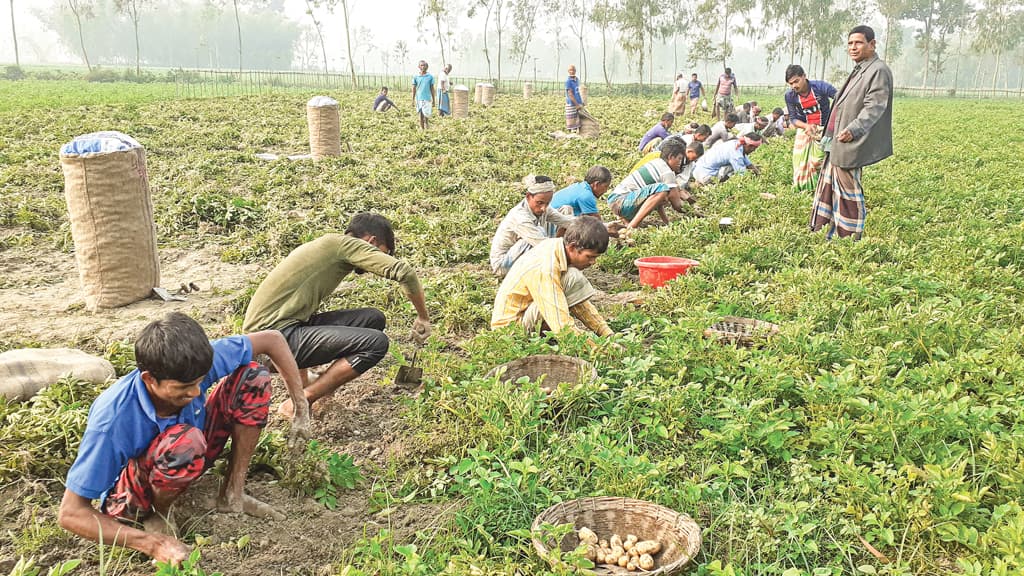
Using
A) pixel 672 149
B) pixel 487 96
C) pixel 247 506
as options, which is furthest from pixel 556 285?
pixel 487 96

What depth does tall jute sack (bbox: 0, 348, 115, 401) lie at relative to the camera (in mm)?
3545

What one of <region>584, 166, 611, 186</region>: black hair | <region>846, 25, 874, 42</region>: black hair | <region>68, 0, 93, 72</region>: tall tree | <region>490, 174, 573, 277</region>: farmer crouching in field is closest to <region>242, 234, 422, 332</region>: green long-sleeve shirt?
<region>490, 174, 573, 277</region>: farmer crouching in field

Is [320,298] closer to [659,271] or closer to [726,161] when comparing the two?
[659,271]

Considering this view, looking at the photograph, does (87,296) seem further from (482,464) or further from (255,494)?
(482,464)

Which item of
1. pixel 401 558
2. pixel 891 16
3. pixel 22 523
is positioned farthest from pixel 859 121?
pixel 891 16

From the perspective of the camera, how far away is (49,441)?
10.1 feet

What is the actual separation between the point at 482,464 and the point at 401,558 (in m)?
0.70

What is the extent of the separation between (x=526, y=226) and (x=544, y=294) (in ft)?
5.52

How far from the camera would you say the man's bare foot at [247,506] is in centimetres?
292

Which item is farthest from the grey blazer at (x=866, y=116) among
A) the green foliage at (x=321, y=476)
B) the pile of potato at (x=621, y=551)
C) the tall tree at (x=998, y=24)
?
the tall tree at (x=998, y=24)

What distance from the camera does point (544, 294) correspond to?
413 centimetres

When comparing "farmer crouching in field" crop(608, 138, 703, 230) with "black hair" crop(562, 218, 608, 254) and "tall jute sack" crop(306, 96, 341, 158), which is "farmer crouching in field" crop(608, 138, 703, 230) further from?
"tall jute sack" crop(306, 96, 341, 158)

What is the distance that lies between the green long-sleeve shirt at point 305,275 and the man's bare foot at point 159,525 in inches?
49.5

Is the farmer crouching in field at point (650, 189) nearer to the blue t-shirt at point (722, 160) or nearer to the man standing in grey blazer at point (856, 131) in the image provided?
the man standing in grey blazer at point (856, 131)
